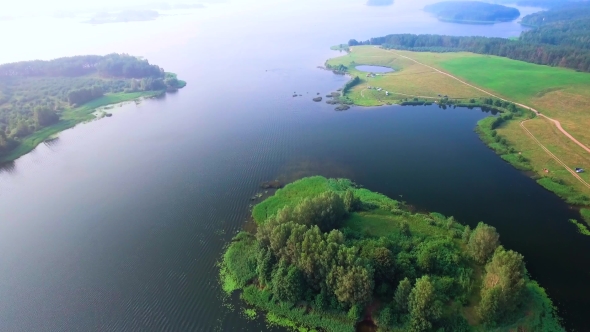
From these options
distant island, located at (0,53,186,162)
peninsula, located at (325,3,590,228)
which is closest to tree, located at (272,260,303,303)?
peninsula, located at (325,3,590,228)

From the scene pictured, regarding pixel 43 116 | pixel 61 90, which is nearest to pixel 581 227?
pixel 43 116

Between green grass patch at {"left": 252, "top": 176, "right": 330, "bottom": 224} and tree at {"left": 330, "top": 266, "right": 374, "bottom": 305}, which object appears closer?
tree at {"left": 330, "top": 266, "right": 374, "bottom": 305}

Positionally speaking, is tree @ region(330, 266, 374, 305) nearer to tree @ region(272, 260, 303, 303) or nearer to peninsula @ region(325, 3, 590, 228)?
tree @ region(272, 260, 303, 303)

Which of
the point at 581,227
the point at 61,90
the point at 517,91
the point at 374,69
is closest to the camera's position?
the point at 581,227

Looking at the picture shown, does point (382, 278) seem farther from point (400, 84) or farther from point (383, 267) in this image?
point (400, 84)

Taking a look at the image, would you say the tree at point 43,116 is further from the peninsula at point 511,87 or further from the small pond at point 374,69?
the small pond at point 374,69

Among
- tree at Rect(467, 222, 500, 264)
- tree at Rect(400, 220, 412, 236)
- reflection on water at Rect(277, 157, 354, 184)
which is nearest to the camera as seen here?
tree at Rect(467, 222, 500, 264)

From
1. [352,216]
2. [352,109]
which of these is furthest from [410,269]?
[352,109]
